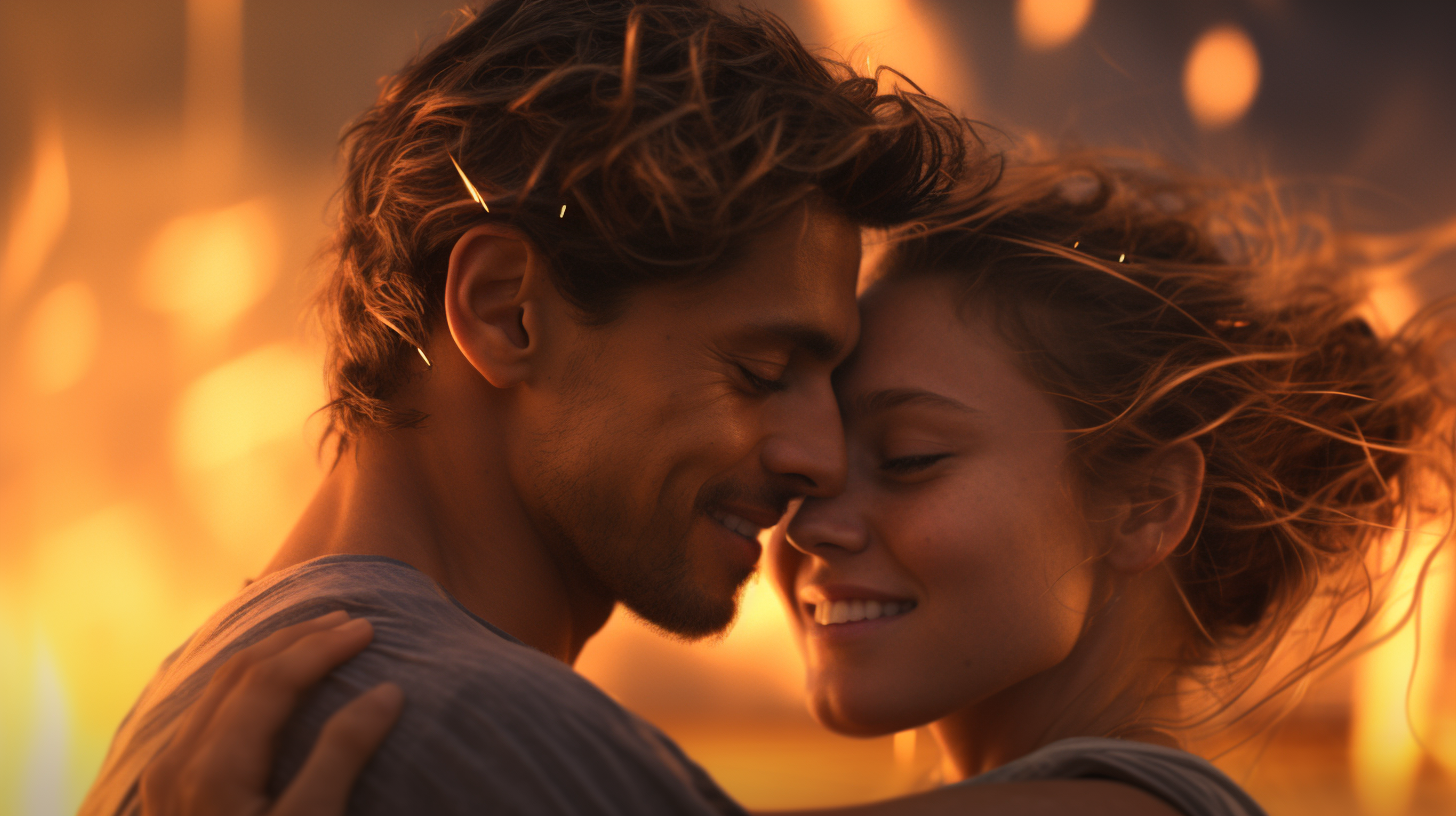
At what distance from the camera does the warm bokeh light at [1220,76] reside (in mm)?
3410

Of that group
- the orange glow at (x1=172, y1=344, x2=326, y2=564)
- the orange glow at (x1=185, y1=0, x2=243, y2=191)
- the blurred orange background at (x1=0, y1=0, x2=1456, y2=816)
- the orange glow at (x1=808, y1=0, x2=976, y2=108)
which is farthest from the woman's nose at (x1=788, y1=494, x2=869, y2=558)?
the orange glow at (x1=185, y1=0, x2=243, y2=191)

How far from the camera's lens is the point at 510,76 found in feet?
4.16

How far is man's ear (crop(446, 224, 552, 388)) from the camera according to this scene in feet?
3.87

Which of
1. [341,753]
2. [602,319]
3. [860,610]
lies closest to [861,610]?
[860,610]

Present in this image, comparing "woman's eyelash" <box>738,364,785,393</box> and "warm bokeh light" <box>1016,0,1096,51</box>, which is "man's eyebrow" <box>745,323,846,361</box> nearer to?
"woman's eyelash" <box>738,364,785,393</box>

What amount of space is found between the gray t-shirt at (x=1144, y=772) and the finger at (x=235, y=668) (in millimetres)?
642

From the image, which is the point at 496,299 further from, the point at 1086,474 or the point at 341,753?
the point at 1086,474

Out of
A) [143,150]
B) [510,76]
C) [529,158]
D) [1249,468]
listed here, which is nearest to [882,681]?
[1249,468]

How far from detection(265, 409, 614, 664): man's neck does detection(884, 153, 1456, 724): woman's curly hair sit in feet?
2.18

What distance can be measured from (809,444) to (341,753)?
0.68 metres

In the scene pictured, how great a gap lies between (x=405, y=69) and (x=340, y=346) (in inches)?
16.5

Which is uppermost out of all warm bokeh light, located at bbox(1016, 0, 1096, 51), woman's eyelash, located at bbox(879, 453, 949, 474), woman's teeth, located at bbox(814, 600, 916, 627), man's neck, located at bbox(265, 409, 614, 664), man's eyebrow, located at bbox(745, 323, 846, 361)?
warm bokeh light, located at bbox(1016, 0, 1096, 51)

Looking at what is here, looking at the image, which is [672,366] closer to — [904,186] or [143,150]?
[904,186]

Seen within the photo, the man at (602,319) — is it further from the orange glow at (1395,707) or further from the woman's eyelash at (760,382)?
the orange glow at (1395,707)
